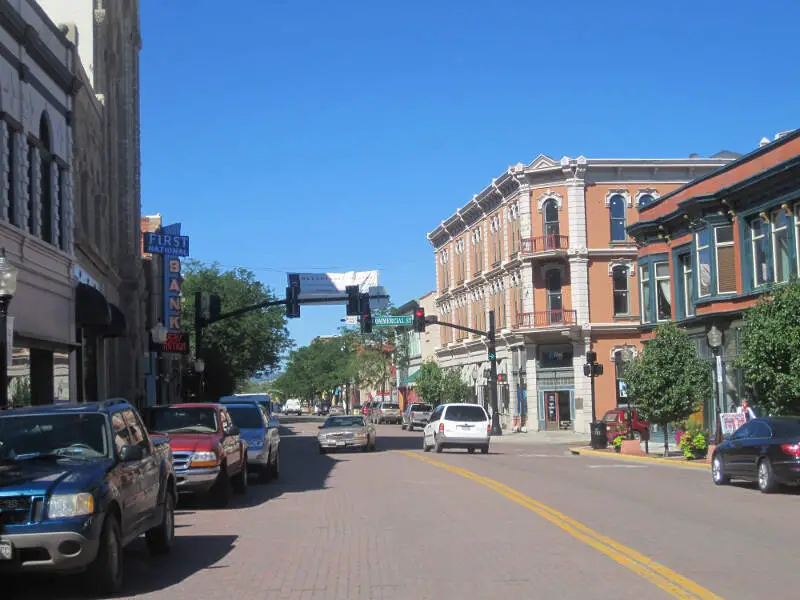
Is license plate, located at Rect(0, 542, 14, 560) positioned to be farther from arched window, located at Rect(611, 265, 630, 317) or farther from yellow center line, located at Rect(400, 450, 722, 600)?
arched window, located at Rect(611, 265, 630, 317)

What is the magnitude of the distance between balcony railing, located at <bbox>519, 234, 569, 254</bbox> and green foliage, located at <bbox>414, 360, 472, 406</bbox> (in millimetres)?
14352

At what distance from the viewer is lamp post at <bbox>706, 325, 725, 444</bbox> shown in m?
31.3

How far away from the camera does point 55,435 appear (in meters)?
10.9

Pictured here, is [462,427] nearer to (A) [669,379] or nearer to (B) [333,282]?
(A) [669,379]

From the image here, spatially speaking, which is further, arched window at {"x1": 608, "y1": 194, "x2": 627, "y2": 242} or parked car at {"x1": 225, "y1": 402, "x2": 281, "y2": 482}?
arched window at {"x1": 608, "y1": 194, "x2": 627, "y2": 242}

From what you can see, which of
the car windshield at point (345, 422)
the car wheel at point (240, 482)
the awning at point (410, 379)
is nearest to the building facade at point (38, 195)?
the car wheel at point (240, 482)

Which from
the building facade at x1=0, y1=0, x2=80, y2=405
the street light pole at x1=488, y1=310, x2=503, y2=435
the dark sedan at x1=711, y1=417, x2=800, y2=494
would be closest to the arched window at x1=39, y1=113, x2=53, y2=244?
the building facade at x1=0, y1=0, x2=80, y2=405

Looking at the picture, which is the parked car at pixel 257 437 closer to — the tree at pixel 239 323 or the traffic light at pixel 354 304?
the traffic light at pixel 354 304

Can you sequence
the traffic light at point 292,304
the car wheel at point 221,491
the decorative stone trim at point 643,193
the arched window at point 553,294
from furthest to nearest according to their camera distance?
the arched window at point 553,294, the decorative stone trim at point 643,193, the traffic light at point 292,304, the car wheel at point 221,491

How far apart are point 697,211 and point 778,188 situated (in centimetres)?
541

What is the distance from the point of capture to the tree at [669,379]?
31625mm

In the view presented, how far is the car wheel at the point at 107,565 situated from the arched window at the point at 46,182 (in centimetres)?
1726

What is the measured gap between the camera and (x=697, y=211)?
37906 mm

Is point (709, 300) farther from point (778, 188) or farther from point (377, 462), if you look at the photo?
point (377, 462)
